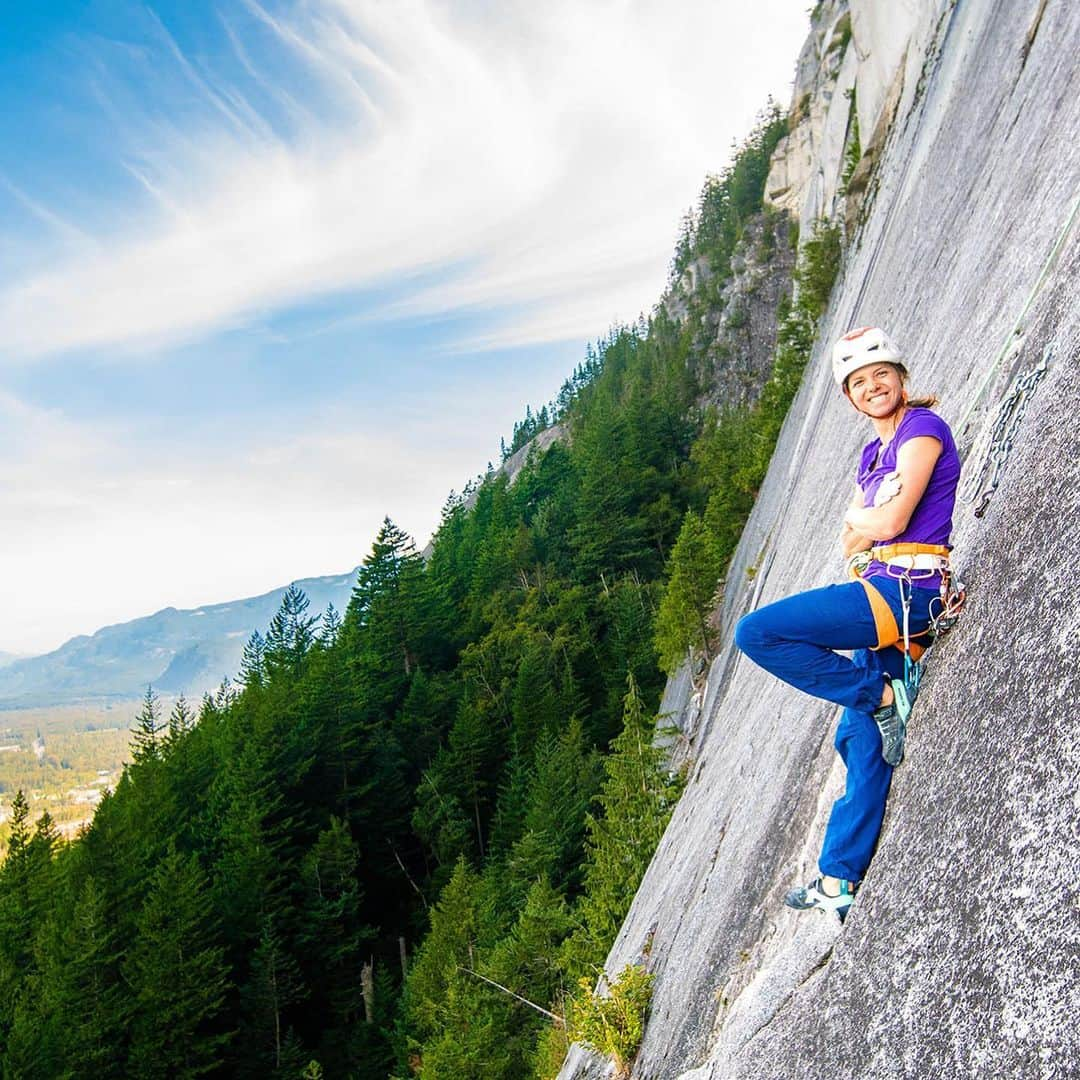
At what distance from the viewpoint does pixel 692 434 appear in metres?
65.4

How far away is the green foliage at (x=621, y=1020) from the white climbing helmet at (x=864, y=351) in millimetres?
6470

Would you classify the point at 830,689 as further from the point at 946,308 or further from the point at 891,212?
the point at 891,212

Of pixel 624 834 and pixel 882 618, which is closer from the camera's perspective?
pixel 882 618

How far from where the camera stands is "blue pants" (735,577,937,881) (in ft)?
12.1

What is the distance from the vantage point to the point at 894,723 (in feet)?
12.5

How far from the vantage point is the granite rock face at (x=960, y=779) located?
247cm

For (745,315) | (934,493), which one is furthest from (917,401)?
(745,315)

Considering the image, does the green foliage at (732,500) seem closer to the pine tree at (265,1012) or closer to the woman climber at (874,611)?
the pine tree at (265,1012)

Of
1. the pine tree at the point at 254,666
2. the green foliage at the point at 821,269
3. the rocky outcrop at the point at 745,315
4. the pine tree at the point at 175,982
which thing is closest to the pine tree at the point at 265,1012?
the pine tree at the point at 175,982

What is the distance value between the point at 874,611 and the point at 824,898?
158 centimetres

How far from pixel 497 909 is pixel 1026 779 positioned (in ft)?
95.8

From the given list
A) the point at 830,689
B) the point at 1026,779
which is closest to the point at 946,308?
the point at 830,689

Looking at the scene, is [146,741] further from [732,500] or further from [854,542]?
[854,542]

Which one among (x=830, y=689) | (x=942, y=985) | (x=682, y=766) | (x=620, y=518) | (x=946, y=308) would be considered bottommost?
(x=682, y=766)
